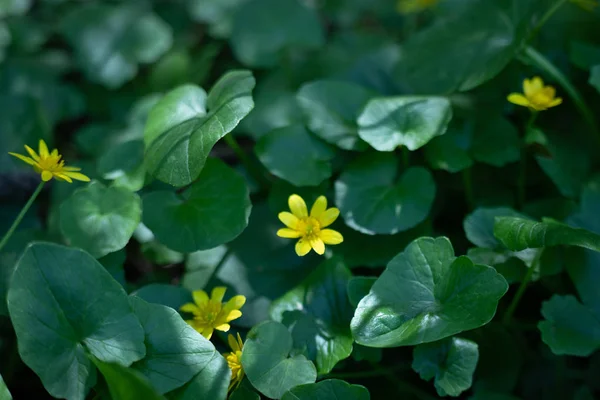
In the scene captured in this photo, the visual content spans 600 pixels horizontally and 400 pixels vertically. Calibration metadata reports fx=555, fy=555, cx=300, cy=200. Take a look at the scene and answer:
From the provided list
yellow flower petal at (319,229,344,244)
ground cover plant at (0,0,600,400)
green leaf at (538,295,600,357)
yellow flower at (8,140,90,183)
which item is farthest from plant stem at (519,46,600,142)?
yellow flower at (8,140,90,183)

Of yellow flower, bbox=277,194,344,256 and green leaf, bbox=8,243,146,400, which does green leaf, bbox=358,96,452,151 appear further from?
green leaf, bbox=8,243,146,400

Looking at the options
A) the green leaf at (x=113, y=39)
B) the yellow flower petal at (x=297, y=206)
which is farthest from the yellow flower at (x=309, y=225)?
the green leaf at (x=113, y=39)

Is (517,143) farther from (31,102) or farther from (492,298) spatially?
(31,102)

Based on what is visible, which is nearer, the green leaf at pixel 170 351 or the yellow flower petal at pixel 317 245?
the green leaf at pixel 170 351

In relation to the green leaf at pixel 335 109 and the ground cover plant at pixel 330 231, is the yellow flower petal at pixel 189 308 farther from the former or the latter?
the green leaf at pixel 335 109

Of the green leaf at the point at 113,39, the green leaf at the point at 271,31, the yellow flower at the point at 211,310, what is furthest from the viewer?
the green leaf at the point at 113,39
